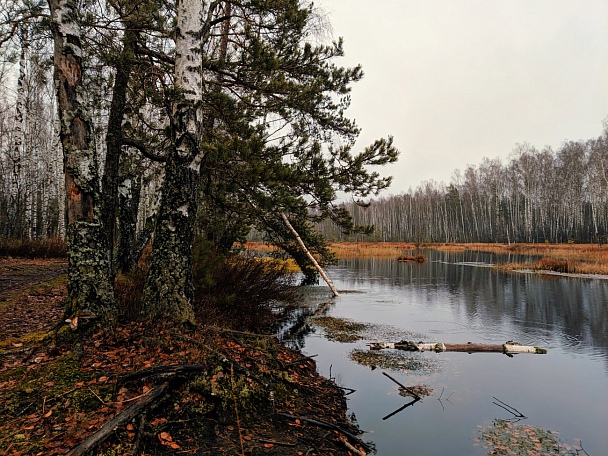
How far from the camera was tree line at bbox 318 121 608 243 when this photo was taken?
4664cm

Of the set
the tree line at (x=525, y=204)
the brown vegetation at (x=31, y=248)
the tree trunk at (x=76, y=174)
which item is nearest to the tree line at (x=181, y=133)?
the tree trunk at (x=76, y=174)

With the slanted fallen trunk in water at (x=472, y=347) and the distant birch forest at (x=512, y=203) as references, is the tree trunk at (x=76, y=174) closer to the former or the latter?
the slanted fallen trunk in water at (x=472, y=347)

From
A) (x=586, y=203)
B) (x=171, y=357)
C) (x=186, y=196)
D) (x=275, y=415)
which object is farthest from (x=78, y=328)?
(x=586, y=203)

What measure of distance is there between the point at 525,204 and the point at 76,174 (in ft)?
193

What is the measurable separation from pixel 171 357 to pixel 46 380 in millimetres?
1121

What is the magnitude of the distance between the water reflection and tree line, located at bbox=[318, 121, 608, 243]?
17.1 m

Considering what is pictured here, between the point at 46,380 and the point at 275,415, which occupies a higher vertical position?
the point at 46,380

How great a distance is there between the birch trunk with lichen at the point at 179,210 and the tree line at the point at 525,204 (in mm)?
31590

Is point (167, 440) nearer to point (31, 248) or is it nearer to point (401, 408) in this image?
point (401, 408)

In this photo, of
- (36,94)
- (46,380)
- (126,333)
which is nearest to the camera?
(46,380)

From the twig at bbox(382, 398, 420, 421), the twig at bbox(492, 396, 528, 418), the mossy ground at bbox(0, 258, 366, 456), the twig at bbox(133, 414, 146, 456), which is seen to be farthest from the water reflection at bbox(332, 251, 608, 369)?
the twig at bbox(133, 414, 146, 456)

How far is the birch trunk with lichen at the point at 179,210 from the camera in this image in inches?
185

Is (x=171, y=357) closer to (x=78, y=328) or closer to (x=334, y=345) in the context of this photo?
(x=78, y=328)

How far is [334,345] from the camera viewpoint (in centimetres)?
807
